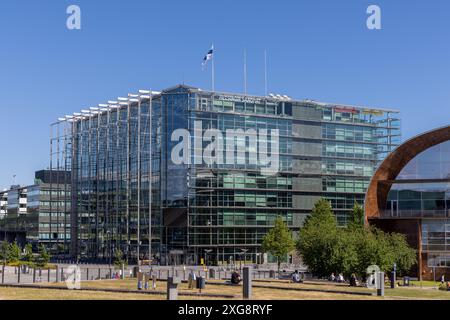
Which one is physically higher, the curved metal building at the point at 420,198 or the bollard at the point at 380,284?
the curved metal building at the point at 420,198

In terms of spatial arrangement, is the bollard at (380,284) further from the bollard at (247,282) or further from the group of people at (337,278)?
the group of people at (337,278)

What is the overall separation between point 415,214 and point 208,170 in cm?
4394

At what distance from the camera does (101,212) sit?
13712 centimetres

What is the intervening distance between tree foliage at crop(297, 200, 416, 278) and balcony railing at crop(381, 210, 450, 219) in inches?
157

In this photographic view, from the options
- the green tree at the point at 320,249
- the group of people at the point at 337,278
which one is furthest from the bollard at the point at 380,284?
the green tree at the point at 320,249

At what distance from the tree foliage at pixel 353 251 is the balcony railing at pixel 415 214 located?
398 cm

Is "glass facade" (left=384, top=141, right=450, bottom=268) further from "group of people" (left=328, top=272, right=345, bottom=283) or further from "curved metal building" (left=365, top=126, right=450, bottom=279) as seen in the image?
"group of people" (left=328, top=272, right=345, bottom=283)

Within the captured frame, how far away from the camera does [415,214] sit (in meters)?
81.1

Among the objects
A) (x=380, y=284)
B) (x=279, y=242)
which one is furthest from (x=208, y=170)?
(x=380, y=284)

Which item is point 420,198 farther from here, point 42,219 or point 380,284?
point 42,219

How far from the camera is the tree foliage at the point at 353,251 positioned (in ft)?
232

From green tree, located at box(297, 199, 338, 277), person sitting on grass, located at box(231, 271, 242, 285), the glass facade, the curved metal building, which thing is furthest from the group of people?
the glass facade

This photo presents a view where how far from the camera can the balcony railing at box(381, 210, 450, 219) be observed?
80125 millimetres

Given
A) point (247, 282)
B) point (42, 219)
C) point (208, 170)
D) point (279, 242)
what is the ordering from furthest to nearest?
point (42, 219) < point (208, 170) < point (279, 242) < point (247, 282)
